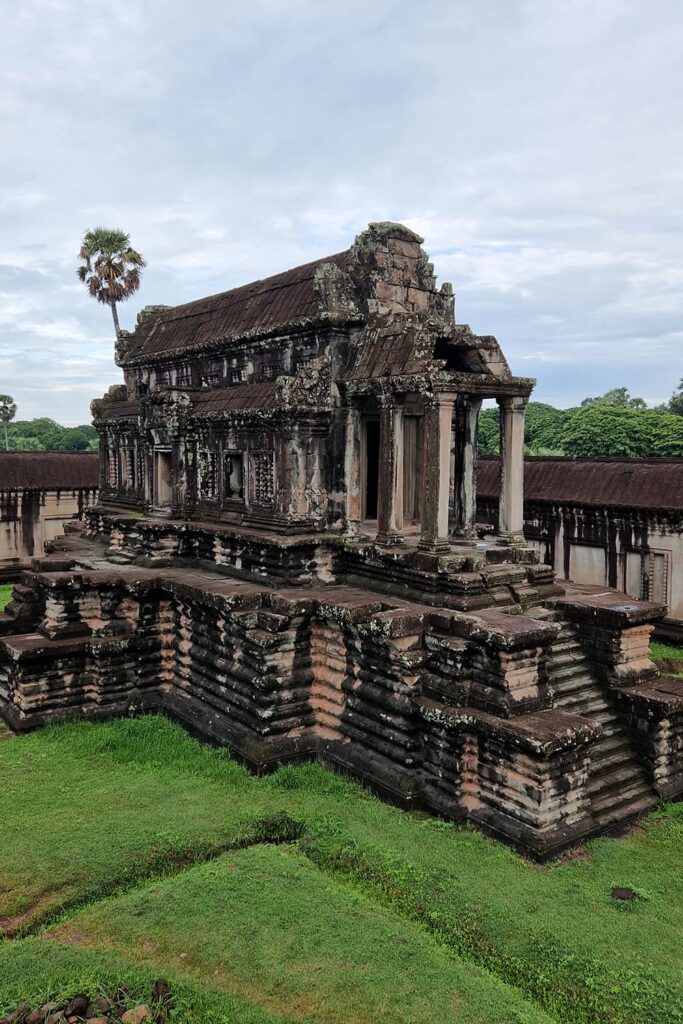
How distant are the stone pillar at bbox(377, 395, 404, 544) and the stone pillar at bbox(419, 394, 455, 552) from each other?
74 centimetres

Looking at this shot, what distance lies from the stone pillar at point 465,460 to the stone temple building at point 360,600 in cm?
4

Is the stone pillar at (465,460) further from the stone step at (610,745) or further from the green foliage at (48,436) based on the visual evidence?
the green foliage at (48,436)

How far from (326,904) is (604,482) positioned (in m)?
15.1

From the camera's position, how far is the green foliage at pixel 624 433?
39000 millimetres

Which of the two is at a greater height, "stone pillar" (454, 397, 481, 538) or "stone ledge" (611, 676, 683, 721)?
"stone pillar" (454, 397, 481, 538)

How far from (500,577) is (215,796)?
4925 millimetres

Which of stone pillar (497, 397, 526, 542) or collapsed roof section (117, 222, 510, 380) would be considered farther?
stone pillar (497, 397, 526, 542)

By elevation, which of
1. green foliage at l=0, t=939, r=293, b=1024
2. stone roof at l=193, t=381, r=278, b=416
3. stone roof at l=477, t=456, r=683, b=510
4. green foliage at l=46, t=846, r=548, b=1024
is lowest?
green foliage at l=46, t=846, r=548, b=1024

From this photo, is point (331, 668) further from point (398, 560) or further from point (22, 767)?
point (22, 767)

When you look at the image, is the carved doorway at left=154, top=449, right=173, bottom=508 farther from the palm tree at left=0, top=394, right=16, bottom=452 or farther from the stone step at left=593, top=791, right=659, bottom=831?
the palm tree at left=0, top=394, right=16, bottom=452

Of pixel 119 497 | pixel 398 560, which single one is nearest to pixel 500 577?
pixel 398 560

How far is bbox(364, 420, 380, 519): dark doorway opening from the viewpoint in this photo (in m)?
12.8

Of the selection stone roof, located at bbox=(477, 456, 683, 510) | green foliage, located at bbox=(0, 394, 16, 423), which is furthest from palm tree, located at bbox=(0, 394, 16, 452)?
stone roof, located at bbox=(477, 456, 683, 510)

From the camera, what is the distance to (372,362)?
1154 centimetres
